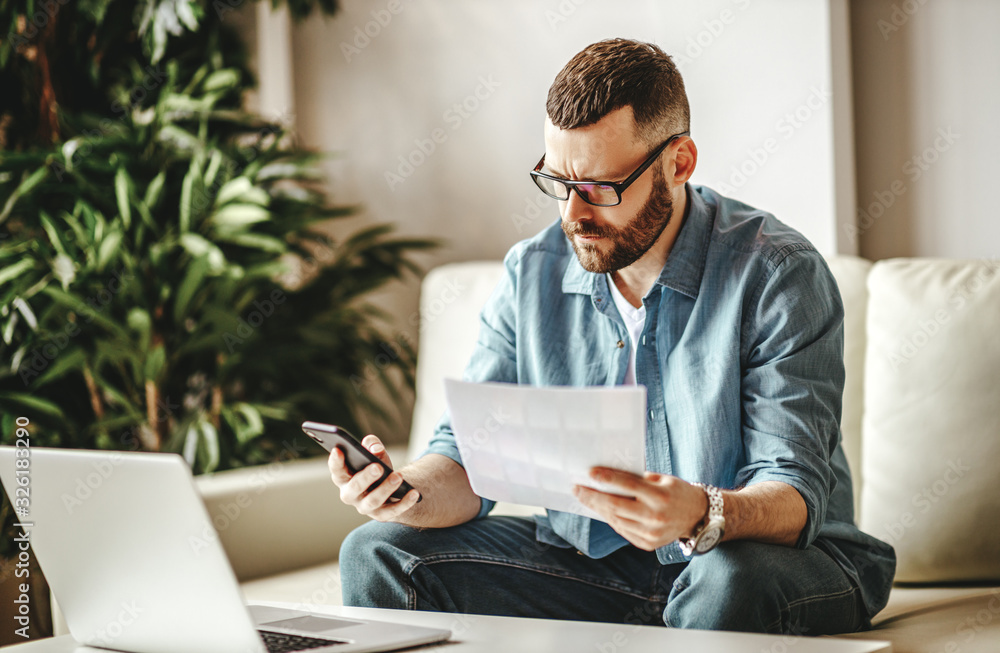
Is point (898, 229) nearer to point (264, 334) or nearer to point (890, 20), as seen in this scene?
point (890, 20)

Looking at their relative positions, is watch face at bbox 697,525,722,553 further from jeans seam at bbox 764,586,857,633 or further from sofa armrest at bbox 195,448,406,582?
sofa armrest at bbox 195,448,406,582

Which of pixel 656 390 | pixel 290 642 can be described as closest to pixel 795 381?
pixel 656 390

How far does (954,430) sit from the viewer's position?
59.3 inches

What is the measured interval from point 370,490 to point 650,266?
1.80 ft

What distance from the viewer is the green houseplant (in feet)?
7.15

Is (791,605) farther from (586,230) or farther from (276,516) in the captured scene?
(276,516)

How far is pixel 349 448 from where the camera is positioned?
3.84 ft

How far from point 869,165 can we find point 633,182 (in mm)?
919

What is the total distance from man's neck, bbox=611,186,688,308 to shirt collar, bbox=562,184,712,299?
0.01 meters

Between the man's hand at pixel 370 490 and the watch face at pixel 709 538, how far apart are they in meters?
0.40

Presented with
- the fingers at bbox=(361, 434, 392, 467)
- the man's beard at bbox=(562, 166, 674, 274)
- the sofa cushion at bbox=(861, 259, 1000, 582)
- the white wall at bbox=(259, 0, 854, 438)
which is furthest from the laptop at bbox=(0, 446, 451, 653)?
the white wall at bbox=(259, 0, 854, 438)

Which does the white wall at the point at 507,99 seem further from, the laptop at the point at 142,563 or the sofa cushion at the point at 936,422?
the laptop at the point at 142,563

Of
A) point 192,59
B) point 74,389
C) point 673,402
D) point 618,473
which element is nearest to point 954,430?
point 673,402

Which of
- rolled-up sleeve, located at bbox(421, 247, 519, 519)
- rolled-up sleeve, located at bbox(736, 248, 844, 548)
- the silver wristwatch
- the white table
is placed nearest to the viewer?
the white table
